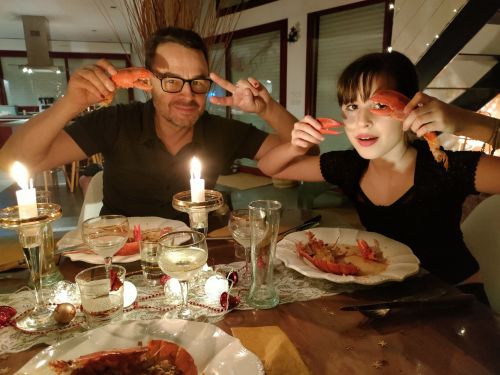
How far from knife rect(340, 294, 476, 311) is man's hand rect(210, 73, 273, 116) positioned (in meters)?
1.06

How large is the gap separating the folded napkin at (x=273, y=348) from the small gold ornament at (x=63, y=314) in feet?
1.23

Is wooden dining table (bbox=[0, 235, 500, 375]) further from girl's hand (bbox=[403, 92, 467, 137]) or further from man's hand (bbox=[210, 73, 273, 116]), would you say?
man's hand (bbox=[210, 73, 273, 116])

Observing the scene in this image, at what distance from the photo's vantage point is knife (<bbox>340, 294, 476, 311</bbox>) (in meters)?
0.88

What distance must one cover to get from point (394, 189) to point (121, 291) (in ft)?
3.85

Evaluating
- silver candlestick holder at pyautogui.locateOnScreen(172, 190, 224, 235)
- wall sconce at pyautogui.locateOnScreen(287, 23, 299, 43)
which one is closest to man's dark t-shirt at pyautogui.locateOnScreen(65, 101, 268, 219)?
silver candlestick holder at pyautogui.locateOnScreen(172, 190, 224, 235)

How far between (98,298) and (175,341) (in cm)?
21

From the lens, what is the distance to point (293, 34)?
558 cm

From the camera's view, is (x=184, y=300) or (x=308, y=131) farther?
(x=308, y=131)

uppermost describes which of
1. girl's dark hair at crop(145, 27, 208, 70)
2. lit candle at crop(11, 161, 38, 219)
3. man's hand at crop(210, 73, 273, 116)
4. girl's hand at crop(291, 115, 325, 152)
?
girl's dark hair at crop(145, 27, 208, 70)

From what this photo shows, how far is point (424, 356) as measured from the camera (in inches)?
29.5

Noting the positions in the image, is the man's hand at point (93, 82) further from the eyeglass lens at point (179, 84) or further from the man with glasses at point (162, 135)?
the eyeglass lens at point (179, 84)

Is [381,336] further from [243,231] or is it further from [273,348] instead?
[243,231]

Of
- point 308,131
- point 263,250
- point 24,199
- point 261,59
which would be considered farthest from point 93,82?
point 261,59

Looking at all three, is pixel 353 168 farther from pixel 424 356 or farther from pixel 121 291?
pixel 121 291
